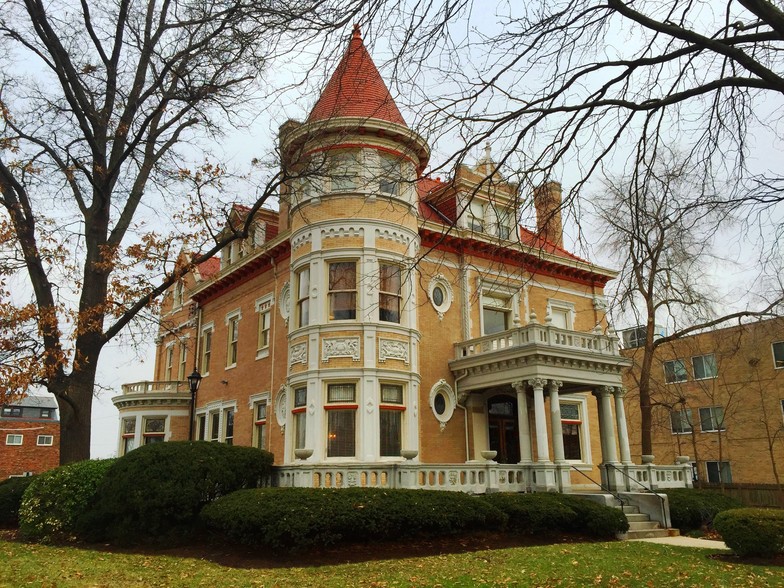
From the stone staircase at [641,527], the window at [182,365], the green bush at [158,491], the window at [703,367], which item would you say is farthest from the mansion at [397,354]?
the window at [703,367]

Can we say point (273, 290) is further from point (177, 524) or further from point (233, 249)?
point (177, 524)

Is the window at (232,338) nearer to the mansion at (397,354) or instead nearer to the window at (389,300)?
the mansion at (397,354)

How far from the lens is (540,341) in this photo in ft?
67.1

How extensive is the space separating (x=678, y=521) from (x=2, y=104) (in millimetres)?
21273

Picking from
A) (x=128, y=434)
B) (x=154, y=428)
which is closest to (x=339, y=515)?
(x=154, y=428)

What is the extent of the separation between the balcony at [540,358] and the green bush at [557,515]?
460 cm

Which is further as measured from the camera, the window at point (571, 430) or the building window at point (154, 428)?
the building window at point (154, 428)

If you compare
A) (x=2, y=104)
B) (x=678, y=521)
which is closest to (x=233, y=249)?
(x=2, y=104)

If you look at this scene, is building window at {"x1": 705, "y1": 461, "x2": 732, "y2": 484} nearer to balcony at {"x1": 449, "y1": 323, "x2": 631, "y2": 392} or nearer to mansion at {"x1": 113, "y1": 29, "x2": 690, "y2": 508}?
mansion at {"x1": 113, "y1": 29, "x2": 690, "y2": 508}

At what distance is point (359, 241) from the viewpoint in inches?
834

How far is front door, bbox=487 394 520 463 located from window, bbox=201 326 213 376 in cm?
1345

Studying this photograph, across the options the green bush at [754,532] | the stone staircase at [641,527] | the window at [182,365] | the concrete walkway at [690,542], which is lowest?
the concrete walkway at [690,542]

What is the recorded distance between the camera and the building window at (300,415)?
2052 centimetres

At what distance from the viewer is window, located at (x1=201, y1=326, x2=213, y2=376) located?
30.4 meters
